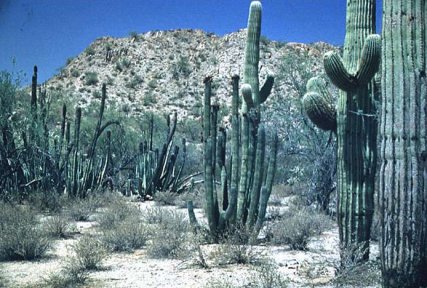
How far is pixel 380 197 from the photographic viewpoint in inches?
246

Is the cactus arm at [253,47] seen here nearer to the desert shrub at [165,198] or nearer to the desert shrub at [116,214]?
the desert shrub at [116,214]

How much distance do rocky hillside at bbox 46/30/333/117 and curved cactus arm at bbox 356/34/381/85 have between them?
118 ft

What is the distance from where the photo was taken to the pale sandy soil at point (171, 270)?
7.42 metres

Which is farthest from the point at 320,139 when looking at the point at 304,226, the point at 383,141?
the point at 383,141

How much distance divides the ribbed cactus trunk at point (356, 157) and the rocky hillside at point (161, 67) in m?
35.7

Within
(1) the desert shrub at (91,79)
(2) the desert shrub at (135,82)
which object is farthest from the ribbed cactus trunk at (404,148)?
(1) the desert shrub at (91,79)

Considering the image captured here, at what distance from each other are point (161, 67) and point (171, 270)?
43.8m

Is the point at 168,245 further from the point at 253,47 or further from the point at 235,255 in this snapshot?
the point at 253,47

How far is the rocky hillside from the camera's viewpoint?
46.0m

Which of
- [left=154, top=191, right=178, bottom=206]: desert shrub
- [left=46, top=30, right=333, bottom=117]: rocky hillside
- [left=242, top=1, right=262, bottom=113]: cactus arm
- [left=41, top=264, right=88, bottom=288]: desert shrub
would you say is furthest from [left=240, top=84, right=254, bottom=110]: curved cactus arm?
[left=46, top=30, right=333, bottom=117]: rocky hillside

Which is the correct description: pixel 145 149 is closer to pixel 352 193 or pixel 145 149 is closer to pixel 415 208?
pixel 352 193

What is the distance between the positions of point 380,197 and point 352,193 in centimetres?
144

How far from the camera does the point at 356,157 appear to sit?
766cm

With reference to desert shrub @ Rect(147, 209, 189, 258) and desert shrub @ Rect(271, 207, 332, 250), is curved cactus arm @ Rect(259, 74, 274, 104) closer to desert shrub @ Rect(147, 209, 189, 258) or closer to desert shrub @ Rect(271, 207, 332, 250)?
desert shrub @ Rect(271, 207, 332, 250)
